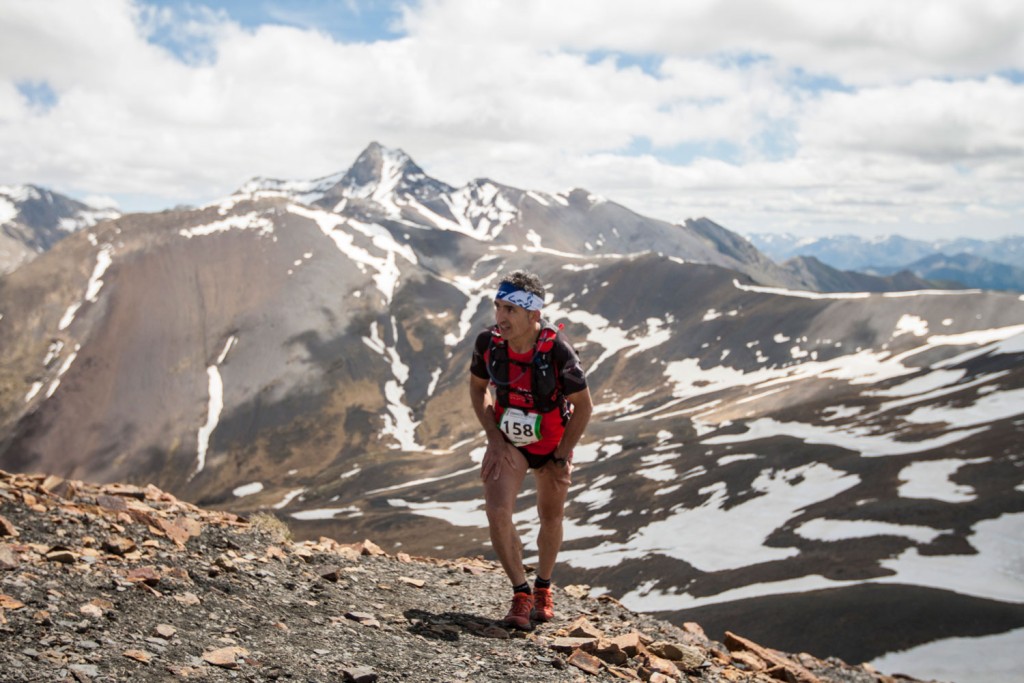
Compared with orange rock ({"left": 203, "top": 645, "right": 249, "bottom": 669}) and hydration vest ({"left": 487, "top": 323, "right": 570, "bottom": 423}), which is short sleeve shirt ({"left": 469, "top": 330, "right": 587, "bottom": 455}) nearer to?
hydration vest ({"left": 487, "top": 323, "right": 570, "bottom": 423})

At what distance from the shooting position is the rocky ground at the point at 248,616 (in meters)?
7.56

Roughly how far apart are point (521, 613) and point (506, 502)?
1796 millimetres

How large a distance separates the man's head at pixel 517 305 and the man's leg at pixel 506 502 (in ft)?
5.50

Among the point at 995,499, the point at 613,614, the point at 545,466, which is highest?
the point at 545,466

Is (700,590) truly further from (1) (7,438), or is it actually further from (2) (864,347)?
(1) (7,438)

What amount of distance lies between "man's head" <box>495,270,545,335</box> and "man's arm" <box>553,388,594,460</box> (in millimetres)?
1098

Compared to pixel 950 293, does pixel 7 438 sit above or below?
below

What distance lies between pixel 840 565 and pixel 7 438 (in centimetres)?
20772

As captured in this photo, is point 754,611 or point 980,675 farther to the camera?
point 754,611

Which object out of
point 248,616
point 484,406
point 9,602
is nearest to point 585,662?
point 484,406

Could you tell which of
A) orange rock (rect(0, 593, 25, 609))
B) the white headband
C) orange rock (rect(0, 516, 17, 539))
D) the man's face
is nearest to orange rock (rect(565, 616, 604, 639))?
the man's face

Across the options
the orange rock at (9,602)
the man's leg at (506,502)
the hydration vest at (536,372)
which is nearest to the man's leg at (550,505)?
the man's leg at (506,502)

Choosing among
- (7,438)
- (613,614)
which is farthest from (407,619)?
(7,438)

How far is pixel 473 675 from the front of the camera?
8.45 meters
